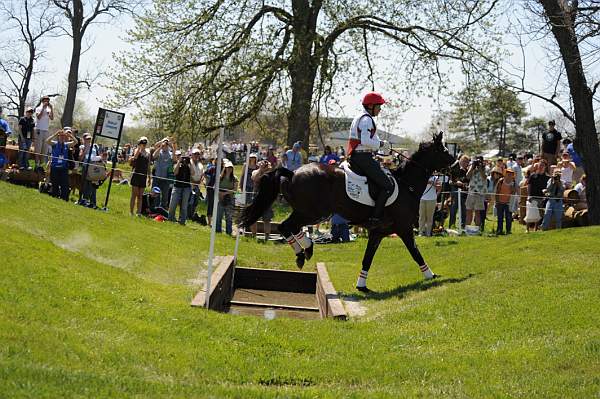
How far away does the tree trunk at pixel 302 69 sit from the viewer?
102ft

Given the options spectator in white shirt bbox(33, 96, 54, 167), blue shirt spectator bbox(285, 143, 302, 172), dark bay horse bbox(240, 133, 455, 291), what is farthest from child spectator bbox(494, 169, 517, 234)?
spectator in white shirt bbox(33, 96, 54, 167)

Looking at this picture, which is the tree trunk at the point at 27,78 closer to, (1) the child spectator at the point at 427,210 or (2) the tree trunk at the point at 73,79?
(2) the tree trunk at the point at 73,79

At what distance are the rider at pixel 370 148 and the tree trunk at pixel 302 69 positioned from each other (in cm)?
1734

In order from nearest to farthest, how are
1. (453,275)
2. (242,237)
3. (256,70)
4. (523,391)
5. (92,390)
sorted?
(92,390), (523,391), (453,275), (242,237), (256,70)

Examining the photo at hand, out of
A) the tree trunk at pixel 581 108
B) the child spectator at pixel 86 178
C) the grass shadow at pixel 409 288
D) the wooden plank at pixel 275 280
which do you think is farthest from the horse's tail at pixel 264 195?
the child spectator at pixel 86 178

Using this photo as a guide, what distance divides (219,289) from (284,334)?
13.4 feet

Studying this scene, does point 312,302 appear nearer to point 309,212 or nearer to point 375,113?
point 309,212

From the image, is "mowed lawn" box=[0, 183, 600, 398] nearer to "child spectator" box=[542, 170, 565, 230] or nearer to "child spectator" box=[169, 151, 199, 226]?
"child spectator" box=[542, 170, 565, 230]

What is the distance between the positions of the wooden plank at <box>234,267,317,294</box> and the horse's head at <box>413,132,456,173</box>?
11.6ft

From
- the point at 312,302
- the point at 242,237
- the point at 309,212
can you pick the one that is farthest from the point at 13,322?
the point at 242,237

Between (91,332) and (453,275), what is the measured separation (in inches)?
336

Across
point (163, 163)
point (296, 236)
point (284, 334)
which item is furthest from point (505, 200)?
point (284, 334)

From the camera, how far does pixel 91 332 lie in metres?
8.38

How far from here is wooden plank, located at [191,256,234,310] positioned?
38.5 ft
